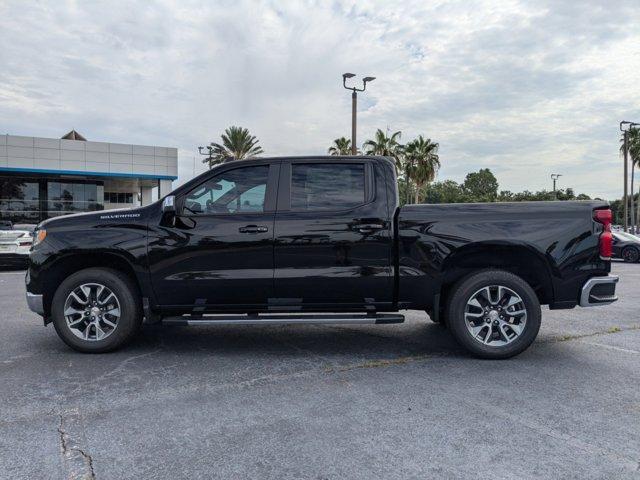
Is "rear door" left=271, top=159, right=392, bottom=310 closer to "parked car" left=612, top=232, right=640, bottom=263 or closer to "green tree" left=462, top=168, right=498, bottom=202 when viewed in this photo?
"parked car" left=612, top=232, right=640, bottom=263

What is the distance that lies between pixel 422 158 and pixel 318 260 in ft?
138

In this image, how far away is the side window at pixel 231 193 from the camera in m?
4.94

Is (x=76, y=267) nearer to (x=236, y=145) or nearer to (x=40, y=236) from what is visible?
(x=40, y=236)

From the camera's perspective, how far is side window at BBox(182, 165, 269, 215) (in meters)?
4.94

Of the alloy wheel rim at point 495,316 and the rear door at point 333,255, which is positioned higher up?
the rear door at point 333,255

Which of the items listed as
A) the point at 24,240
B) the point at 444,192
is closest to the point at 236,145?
the point at 24,240

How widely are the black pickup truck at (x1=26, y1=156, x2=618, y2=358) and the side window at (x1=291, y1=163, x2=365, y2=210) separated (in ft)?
0.05

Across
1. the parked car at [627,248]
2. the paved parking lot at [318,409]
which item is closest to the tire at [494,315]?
the paved parking lot at [318,409]

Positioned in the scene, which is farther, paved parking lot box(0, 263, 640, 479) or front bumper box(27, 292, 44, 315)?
front bumper box(27, 292, 44, 315)

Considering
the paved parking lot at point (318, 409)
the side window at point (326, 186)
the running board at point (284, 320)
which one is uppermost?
the side window at point (326, 186)

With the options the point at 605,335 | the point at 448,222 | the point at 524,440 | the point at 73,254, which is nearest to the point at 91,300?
the point at 73,254

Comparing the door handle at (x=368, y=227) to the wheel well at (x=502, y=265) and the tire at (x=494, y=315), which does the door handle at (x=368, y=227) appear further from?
the tire at (x=494, y=315)

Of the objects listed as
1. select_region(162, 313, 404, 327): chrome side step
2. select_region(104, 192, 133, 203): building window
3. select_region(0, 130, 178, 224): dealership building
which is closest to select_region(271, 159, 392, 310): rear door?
select_region(162, 313, 404, 327): chrome side step

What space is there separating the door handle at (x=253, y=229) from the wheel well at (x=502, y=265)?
1787 millimetres
